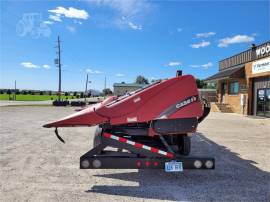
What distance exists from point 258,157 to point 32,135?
771 centimetres

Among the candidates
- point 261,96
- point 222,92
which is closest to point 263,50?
point 261,96

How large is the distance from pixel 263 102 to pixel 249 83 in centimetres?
265

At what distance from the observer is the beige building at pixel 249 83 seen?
23.3 metres

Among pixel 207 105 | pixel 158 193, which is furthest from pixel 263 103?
pixel 158 193

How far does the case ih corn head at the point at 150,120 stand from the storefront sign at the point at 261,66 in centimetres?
1918

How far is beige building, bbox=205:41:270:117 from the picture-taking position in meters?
23.3

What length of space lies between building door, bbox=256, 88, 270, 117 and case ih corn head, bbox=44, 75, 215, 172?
19595 millimetres

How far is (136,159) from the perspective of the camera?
5.28m

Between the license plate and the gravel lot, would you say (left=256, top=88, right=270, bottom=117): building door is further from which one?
the license plate

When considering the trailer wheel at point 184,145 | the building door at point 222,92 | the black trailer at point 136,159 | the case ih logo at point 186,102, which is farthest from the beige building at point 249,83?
the black trailer at point 136,159

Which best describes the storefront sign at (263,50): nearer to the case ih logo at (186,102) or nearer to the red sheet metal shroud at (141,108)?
the case ih logo at (186,102)

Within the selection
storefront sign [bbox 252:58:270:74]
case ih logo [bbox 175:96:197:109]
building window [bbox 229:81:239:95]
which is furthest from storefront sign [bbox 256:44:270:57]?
case ih logo [bbox 175:96:197:109]

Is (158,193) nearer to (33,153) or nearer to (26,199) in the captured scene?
(26,199)

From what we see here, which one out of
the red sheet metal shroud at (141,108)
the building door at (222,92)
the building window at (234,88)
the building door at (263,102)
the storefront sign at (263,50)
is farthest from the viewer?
the building door at (222,92)
